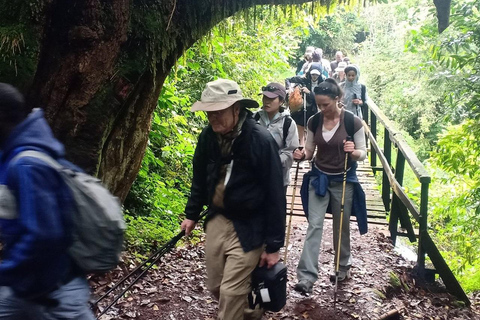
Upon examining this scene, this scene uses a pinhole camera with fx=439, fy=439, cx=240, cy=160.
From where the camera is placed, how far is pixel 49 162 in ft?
6.19

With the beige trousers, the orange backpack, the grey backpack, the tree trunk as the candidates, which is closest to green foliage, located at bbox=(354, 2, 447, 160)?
the orange backpack

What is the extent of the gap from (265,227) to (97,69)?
77.5 inches

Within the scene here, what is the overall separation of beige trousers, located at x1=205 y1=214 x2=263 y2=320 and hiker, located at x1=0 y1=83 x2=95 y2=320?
1.30 meters

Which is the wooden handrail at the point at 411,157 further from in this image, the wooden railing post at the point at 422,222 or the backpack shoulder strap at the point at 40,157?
the backpack shoulder strap at the point at 40,157

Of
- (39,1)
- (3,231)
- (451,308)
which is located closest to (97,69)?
(39,1)

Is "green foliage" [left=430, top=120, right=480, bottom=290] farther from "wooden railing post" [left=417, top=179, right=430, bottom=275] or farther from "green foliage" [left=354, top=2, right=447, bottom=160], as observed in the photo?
"green foliage" [left=354, top=2, right=447, bottom=160]

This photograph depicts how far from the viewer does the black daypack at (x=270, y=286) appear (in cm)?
324

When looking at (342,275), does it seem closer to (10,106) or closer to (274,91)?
(274,91)

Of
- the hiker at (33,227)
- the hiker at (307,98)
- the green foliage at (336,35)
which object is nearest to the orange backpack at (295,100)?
the hiker at (307,98)

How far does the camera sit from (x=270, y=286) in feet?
10.6

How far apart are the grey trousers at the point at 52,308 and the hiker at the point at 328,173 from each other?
10.1ft

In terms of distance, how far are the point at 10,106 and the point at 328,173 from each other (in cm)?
354

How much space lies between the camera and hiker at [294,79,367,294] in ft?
15.4

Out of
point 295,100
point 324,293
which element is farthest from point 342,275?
point 295,100
